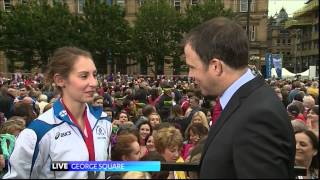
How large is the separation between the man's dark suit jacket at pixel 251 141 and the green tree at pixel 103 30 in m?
46.1

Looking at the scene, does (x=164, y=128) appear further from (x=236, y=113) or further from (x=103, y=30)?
(x=103, y=30)

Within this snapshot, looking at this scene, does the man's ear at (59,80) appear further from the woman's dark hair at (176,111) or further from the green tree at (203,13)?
the green tree at (203,13)

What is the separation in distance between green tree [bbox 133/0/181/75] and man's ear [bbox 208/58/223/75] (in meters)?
48.5

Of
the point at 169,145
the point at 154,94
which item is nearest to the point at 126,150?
the point at 169,145

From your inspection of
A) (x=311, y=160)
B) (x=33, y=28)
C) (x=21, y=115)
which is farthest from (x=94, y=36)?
(x=311, y=160)

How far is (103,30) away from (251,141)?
4741cm

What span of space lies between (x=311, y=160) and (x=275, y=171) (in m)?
2.39

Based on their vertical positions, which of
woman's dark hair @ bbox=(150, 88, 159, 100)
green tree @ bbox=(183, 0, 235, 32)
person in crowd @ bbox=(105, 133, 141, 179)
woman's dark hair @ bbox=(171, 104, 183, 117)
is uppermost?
green tree @ bbox=(183, 0, 235, 32)

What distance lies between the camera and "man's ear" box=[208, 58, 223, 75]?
2027mm

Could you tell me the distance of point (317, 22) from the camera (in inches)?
66.9

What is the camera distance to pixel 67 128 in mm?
2975

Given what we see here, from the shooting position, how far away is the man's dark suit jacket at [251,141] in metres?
1.69

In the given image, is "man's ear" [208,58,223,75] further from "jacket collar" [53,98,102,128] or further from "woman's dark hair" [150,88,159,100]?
"woman's dark hair" [150,88,159,100]

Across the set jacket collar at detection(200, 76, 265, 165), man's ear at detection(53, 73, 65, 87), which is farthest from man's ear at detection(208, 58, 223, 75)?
man's ear at detection(53, 73, 65, 87)
